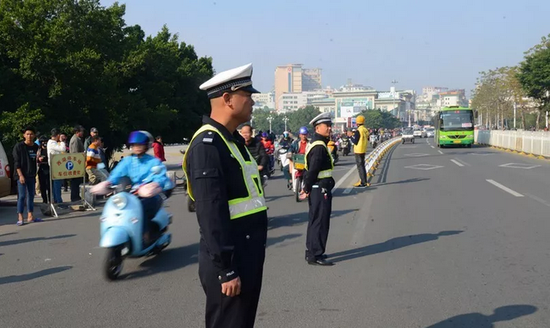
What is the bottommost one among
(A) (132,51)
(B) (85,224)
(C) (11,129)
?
(B) (85,224)

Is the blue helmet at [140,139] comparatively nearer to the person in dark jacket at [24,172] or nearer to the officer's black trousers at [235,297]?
the person in dark jacket at [24,172]

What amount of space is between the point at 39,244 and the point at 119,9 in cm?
2127

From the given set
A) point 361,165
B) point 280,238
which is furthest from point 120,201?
point 361,165

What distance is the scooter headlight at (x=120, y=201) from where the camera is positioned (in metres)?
6.75

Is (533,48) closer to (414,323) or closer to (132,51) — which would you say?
(132,51)

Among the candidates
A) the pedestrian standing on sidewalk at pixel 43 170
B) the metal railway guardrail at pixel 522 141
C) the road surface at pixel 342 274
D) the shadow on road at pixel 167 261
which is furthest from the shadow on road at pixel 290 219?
the metal railway guardrail at pixel 522 141

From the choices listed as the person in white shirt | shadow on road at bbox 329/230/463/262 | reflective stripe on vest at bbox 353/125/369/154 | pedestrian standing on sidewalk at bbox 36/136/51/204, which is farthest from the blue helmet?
reflective stripe on vest at bbox 353/125/369/154

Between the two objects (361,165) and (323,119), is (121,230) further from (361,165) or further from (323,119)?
(361,165)

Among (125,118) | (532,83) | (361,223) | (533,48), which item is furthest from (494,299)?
(533,48)

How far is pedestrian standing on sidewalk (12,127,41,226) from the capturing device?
10688 millimetres

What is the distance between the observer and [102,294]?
6.00m

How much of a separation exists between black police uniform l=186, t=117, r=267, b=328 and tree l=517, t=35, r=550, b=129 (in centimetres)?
4367

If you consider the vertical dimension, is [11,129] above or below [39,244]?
above

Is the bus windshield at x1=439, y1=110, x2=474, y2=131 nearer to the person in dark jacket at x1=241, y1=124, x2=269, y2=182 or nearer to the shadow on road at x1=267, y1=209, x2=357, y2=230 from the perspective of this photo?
the shadow on road at x1=267, y1=209, x2=357, y2=230
